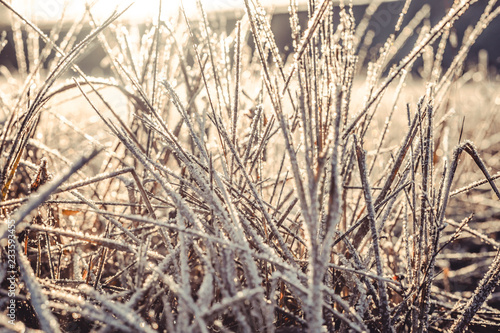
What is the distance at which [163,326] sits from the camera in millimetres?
673

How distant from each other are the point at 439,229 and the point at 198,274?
60cm

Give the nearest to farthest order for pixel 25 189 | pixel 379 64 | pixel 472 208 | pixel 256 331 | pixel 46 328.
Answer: pixel 46 328 < pixel 256 331 < pixel 379 64 < pixel 25 189 < pixel 472 208

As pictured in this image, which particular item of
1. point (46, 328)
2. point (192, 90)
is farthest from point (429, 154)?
point (192, 90)

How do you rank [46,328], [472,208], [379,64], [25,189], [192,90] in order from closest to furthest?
[46,328], [379,64], [25,189], [192,90], [472,208]

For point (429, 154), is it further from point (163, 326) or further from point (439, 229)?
point (163, 326)

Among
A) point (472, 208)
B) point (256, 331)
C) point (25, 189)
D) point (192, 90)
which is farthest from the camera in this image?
point (472, 208)

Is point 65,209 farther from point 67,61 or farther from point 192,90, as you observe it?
point 192,90

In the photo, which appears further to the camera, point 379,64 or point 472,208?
point 472,208

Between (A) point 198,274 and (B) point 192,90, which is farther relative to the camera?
(B) point 192,90

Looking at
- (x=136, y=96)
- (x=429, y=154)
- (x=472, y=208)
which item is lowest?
(x=472, y=208)

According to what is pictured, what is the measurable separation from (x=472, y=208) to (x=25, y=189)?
196 centimetres

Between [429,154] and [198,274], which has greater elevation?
[429,154]

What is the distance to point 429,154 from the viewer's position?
68cm

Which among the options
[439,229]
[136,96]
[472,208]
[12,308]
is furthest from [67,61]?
[472,208]
